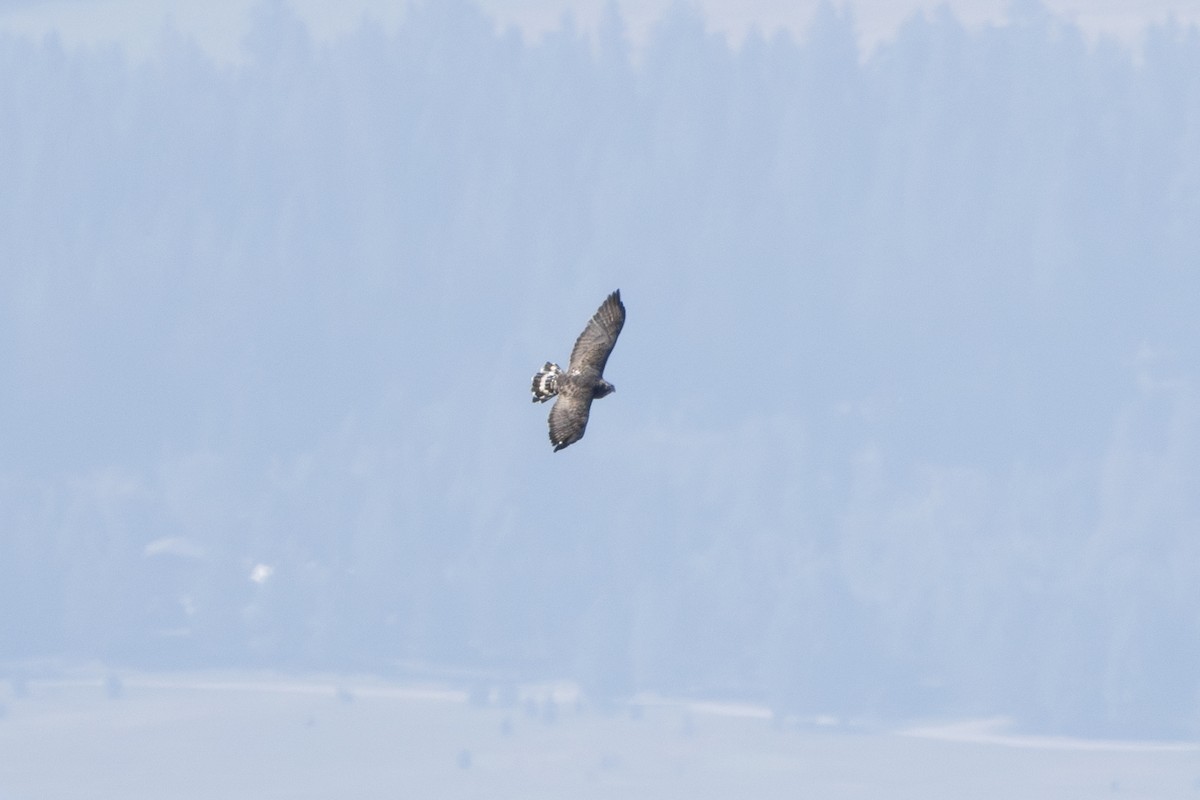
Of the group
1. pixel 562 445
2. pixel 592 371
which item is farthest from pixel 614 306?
pixel 562 445

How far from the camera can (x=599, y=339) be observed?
38.3 m

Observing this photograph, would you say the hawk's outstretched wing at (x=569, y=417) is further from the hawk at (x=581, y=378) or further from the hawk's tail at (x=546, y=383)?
the hawk's tail at (x=546, y=383)

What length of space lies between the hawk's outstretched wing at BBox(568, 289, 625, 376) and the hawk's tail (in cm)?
28

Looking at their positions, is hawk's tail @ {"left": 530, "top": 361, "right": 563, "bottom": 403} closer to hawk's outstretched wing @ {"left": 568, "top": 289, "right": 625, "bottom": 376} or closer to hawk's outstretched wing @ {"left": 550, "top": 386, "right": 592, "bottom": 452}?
hawk's outstretched wing @ {"left": 568, "top": 289, "right": 625, "bottom": 376}

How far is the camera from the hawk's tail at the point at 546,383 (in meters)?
37.3

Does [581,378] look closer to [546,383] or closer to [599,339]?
[546,383]

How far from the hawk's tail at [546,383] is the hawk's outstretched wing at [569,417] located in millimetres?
437

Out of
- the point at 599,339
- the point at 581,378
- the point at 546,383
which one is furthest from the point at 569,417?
the point at 599,339

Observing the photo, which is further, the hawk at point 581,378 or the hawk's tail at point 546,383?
the hawk's tail at point 546,383

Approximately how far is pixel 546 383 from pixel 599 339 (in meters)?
1.16

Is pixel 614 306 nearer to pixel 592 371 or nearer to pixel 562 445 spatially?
pixel 592 371

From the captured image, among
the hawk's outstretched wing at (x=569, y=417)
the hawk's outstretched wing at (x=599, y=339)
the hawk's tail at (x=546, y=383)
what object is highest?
the hawk's outstretched wing at (x=599, y=339)

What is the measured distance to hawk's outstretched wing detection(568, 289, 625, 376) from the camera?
37.7m

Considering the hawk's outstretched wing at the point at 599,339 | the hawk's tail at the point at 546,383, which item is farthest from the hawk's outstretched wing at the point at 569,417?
the hawk's outstretched wing at the point at 599,339
